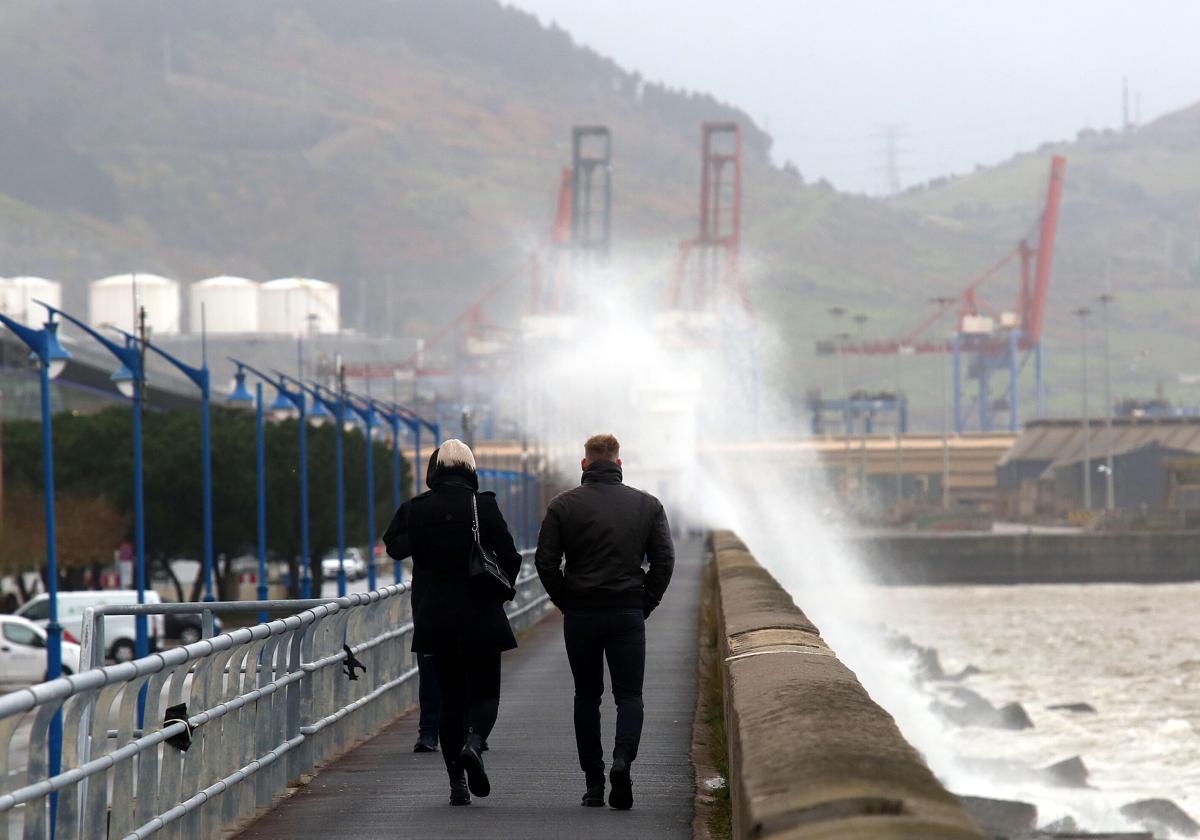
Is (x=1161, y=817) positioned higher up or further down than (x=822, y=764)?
further down

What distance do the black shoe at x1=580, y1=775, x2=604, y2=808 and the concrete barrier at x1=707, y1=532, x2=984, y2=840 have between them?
3.00 feet

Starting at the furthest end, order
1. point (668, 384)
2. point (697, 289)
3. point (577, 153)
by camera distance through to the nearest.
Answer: point (697, 289) < point (577, 153) < point (668, 384)

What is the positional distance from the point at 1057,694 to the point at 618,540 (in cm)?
5105

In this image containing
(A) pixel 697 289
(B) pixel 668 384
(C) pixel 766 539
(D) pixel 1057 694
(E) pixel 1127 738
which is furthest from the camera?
(A) pixel 697 289

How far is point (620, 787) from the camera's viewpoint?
1053 cm

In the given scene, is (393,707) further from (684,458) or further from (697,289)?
(697,289)

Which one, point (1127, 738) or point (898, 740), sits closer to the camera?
point (898, 740)

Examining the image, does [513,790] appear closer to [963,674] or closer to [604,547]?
[604,547]

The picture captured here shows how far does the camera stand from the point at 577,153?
18162 cm

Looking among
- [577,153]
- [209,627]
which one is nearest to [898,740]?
[209,627]

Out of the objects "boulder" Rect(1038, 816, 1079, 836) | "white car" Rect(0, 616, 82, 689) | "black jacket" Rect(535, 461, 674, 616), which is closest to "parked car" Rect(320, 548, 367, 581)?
"white car" Rect(0, 616, 82, 689)

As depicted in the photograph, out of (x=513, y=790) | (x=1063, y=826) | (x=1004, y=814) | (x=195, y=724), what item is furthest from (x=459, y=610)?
(x=1063, y=826)

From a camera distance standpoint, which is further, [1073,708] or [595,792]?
[1073,708]

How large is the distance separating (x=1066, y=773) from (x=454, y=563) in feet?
99.5
